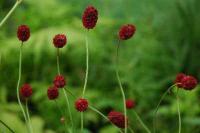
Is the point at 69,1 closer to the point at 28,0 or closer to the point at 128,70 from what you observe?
the point at 28,0

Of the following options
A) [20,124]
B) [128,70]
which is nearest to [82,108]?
[20,124]

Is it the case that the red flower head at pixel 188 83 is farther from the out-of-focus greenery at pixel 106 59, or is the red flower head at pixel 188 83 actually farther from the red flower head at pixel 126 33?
the out-of-focus greenery at pixel 106 59

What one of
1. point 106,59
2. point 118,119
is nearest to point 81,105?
point 118,119

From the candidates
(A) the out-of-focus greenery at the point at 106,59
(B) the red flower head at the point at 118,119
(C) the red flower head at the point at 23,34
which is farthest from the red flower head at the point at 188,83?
(A) the out-of-focus greenery at the point at 106,59

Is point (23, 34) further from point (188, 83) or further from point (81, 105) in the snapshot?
point (188, 83)

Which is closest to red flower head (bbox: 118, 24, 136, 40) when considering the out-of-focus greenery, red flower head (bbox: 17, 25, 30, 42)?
red flower head (bbox: 17, 25, 30, 42)

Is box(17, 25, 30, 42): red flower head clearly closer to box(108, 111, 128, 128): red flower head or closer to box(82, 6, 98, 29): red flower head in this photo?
box(82, 6, 98, 29): red flower head

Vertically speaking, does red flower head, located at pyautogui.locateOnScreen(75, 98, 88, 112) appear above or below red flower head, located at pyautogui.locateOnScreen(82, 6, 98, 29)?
below

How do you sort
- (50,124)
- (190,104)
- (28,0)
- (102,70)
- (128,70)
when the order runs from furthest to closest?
(28,0) < (102,70) < (128,70) < (50,124) < (190,104)
